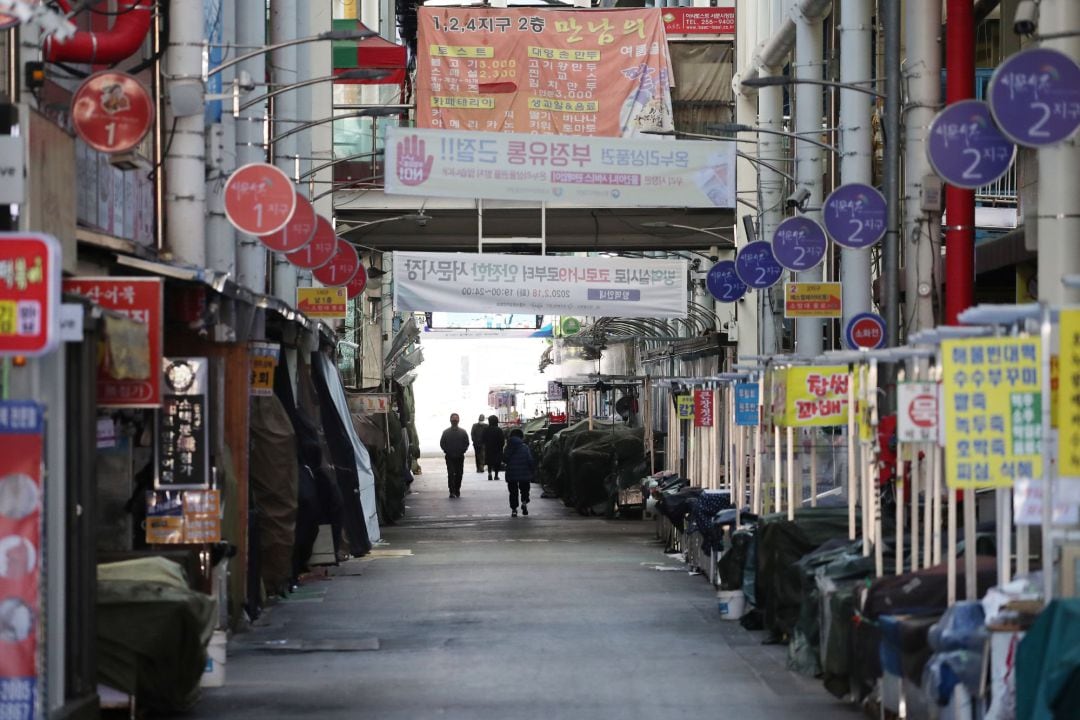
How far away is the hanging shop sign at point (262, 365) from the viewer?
60.8 feet

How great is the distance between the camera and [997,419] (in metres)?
9.70

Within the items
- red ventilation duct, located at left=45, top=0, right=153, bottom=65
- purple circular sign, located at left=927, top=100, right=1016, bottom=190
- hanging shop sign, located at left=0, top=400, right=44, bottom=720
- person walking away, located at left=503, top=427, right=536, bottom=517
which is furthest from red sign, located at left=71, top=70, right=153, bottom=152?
person walking away, located at left=503, top=427, right=536, bottom=517

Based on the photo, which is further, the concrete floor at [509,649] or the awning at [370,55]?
the awning at [370,55]

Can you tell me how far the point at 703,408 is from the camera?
23094 millimetres

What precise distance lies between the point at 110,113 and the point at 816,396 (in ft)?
20.9

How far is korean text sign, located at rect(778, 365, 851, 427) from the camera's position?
15422 mm

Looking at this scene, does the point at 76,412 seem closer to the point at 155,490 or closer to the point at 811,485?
the point at 155,490

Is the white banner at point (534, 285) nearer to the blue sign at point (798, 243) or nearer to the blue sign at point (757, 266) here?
the blue sign at point (757, 266)

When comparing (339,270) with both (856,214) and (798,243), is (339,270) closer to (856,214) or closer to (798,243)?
(798,243)

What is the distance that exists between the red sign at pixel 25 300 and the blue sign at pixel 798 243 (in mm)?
14491

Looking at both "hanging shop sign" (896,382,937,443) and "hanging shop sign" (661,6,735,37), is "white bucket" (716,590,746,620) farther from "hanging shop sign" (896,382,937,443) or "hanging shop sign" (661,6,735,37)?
"hanging shop sign" (661,6,735,37)

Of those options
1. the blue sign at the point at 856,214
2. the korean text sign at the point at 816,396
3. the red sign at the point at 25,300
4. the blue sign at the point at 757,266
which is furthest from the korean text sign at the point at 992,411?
the blue sign at the point at 757,266

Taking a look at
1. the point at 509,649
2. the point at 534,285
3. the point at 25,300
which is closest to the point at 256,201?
the point at 509,649

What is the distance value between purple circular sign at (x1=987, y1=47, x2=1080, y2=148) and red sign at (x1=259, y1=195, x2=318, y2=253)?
332 inches
